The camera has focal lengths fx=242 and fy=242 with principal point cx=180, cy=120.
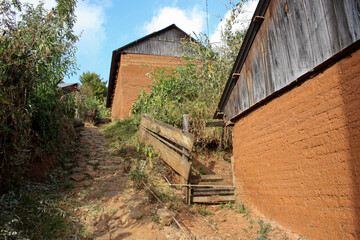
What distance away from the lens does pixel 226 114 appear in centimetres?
586

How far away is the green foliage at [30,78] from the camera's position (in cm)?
419

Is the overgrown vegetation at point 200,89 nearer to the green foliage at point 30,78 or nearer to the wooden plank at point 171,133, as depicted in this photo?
the wooden plank at point 171,133

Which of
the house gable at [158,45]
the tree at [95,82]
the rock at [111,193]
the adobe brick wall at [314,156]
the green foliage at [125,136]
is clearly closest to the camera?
the adobe brick wall at [314,156]

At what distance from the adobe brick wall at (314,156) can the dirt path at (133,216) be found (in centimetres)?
55

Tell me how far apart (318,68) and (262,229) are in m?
2.66

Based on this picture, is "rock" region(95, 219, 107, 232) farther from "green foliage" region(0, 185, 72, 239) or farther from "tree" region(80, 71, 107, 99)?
"tree" region(80, 71, 107, 99)

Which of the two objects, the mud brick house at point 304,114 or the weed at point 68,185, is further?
the weed at point 68,185

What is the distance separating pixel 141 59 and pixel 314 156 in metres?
12.0

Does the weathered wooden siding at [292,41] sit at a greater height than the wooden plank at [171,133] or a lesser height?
greater

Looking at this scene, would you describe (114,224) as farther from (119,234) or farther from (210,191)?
(210,191)

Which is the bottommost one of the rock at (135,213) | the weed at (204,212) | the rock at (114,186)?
the weed at (204,212)

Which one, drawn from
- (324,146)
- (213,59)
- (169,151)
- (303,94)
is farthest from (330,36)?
(213,59)

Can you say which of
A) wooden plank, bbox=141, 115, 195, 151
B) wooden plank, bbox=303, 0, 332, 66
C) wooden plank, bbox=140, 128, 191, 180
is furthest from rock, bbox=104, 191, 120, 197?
wooden plank, bbox=303, 0, 332, 66

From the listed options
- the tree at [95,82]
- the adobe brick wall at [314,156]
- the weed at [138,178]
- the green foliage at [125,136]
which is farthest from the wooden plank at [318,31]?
the tree at [95,82]
